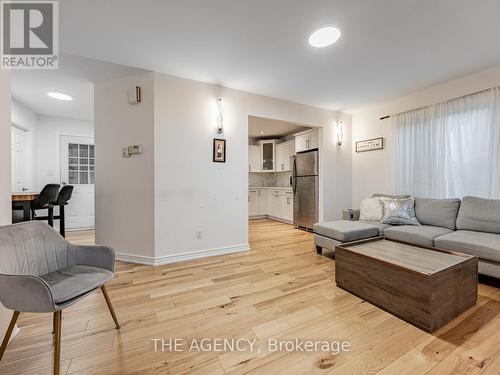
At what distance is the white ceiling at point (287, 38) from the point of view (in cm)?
172

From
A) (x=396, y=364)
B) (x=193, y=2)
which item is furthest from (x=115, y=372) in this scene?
(x=193, y=2)

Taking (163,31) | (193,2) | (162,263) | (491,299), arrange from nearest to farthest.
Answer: (193,2), (491,299), (163,31), (162,263)

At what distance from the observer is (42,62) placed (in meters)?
2.51

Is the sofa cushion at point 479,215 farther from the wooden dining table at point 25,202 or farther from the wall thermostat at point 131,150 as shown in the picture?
the wooden dining table at point 25,202

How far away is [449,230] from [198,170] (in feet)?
10.9

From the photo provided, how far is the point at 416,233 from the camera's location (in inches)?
101

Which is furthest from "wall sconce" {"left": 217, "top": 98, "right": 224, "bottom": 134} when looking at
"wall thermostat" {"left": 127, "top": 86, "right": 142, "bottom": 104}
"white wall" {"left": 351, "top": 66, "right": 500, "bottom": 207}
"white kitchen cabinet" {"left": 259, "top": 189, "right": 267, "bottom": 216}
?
"white kitchen cabinet" {"left": 259, "top": 189, "right": 267, "bottom": 216}

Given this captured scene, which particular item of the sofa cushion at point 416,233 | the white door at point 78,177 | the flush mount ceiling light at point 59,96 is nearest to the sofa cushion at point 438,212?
the sofa cushion at point 416,233

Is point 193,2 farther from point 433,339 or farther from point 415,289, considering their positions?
point 433,339

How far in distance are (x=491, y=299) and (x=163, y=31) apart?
378 cm

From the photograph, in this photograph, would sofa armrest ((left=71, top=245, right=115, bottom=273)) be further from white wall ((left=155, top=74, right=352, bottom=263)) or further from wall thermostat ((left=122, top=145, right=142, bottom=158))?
wall thermostat ((left=122, top=145, right=142, bottom=158))

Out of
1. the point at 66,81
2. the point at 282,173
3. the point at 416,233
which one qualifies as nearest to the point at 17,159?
the point at 66,81

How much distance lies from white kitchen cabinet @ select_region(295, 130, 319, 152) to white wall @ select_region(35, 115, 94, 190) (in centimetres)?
504

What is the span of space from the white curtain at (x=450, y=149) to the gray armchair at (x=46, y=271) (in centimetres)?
414
